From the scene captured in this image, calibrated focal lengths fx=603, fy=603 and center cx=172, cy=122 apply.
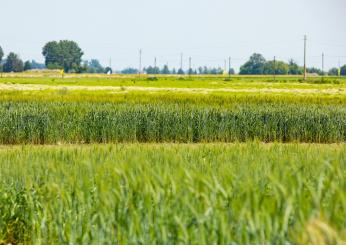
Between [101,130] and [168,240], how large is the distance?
1709 centimetres

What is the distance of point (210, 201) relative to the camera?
16.1 ft

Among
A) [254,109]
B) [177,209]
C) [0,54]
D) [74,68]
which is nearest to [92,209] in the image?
[177,209]

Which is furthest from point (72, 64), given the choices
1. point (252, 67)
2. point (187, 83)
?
point (187, 83)

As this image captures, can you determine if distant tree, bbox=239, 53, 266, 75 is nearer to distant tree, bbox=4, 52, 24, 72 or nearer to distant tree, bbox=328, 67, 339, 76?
distant tree, bbox=328, 67, 339, 76

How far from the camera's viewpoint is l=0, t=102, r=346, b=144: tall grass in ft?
70.2

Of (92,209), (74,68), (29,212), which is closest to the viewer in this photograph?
(92,209)

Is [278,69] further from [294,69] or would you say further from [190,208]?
[190,208]

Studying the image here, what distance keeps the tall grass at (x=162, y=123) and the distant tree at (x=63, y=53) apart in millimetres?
134186

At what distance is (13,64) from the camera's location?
14625 centimetres

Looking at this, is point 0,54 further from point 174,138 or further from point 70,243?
point 70,243

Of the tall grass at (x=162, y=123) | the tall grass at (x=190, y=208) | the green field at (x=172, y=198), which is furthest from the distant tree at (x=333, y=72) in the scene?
the tall grass at (x=190, y=208)

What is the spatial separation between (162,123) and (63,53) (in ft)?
456

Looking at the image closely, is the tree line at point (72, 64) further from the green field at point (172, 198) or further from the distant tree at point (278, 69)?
the green field at point (172, 198)

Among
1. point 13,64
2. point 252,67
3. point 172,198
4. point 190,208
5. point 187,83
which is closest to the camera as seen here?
point 190,208
